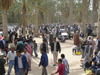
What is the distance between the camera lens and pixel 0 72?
17.0ft

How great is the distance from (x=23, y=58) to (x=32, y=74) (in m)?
2.72

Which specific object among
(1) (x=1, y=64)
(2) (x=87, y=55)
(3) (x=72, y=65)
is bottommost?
(3) (x=72, y=65)

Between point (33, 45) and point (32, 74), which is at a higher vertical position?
point (33, 45)

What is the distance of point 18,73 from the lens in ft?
18.5

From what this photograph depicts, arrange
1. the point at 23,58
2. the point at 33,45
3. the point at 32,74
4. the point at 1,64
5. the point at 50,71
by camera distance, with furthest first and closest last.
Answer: the point at 33,45 < the point at 50,71 < the point at 32,74 < the point at 23,58 < the point at 1,64

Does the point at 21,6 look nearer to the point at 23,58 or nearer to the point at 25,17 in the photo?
the point at 25,17

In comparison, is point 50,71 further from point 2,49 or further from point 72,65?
point 2,49

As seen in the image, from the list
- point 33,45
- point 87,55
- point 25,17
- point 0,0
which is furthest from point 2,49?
point 25,17

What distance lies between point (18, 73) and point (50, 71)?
3181 mm

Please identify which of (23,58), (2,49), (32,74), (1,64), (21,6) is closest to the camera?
(1,64)

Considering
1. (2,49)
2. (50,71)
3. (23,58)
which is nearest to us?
(23,58)

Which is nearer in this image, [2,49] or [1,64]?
[1,64]

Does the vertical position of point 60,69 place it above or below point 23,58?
below

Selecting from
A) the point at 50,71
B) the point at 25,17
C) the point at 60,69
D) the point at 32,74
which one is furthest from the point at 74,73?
the point at 25,17
